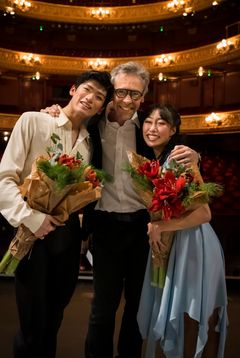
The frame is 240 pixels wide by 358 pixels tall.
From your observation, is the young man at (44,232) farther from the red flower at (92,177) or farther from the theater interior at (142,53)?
the theater interior at (142,53)

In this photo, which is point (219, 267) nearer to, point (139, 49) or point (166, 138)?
point (166, 138)

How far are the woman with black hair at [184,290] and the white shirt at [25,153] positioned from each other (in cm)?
38

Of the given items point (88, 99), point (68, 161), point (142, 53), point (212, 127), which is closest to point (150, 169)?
point (68, 161)

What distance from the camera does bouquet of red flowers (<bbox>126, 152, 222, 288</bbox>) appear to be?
1.58 m

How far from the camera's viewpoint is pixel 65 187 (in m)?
1.55

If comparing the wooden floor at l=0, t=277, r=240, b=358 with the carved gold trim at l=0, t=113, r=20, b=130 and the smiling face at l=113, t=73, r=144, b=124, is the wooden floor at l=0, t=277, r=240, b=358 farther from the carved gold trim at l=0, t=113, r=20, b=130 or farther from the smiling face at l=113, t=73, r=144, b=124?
the carved gold trim at l=0, t=113, r=20, b=130

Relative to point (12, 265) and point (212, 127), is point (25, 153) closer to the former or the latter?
point (12, 265)

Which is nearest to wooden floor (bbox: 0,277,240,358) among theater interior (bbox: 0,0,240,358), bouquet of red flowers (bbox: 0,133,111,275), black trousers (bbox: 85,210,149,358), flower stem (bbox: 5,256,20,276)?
black trousers (bbox: 85,210,149,358)

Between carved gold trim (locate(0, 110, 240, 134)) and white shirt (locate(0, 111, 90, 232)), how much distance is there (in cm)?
1064

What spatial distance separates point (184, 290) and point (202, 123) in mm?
11264

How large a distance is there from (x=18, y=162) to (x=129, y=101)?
584mm

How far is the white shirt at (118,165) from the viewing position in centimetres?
203

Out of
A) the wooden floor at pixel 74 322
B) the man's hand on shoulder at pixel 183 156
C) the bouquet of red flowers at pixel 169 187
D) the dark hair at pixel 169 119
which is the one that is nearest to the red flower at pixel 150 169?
the bouquet of red flowers at pixel 169 187

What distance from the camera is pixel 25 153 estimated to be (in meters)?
1.77
